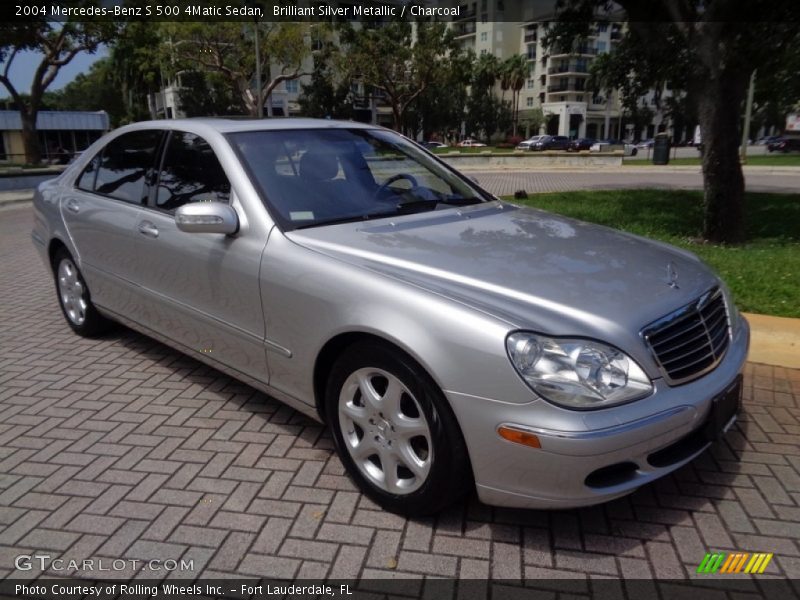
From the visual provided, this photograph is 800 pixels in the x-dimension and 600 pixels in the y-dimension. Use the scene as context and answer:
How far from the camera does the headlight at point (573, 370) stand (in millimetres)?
2275

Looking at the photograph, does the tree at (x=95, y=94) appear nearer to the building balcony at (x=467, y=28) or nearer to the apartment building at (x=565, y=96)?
the building balcony at (x=467, y=28)

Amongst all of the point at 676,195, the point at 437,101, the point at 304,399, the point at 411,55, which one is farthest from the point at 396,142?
the point at 437,101

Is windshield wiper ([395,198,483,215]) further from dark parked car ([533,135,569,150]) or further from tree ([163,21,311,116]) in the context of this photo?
dark parked car ([533,135,569,150])

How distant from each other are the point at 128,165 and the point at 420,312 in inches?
114

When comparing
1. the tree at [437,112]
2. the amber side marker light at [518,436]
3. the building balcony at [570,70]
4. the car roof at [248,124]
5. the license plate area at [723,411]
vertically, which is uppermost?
the building balcony at [570,70]

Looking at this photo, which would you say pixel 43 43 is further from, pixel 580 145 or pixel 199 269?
pixel 580 145

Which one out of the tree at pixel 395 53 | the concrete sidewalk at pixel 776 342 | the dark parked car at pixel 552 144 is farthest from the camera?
the dark parked car at pixel 552 144

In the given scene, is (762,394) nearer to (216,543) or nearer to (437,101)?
(216,543)

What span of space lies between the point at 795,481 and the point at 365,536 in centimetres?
204

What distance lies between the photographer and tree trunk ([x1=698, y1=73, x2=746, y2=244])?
803 centimetres

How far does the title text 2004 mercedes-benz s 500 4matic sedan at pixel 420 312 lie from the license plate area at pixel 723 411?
0.01 metres

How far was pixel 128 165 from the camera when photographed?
173 inches

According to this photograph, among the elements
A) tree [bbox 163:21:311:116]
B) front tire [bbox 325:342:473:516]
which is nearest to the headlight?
front tire [bbox 325:342:473:516]

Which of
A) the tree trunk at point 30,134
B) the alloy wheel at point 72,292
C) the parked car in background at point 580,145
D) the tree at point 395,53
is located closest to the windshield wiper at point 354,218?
the alloy wheel at point 72,292
